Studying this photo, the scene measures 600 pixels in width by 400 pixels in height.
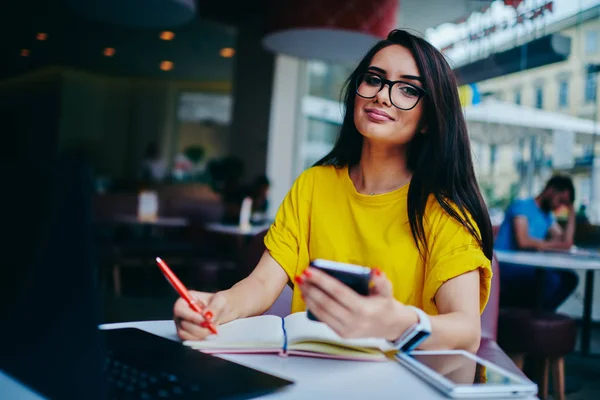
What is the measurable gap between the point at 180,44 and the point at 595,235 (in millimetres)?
7383

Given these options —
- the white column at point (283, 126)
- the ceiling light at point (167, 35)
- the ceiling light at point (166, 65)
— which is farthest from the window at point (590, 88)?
the ceiling light at point (166, 65)

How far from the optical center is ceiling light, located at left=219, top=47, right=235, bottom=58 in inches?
408

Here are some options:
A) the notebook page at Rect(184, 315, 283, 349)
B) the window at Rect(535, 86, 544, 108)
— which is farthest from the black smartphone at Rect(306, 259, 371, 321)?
the window at Rect(535, 86, 544, 108)

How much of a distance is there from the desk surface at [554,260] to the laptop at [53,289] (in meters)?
2.81

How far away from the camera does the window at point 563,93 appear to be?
5758 millimetres

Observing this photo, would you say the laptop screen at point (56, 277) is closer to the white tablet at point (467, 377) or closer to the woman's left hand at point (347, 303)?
the woman's left hand at point (347, 303)

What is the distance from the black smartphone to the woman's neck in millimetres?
642

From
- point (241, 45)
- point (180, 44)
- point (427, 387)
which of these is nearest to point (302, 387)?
point (427, 387)

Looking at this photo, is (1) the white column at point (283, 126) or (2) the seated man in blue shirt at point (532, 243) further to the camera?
(1) the white column at point (283, 126)

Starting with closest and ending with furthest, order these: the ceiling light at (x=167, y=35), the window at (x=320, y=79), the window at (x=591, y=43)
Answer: the window at (x=591, y=43) → the window at (x=320, y=79) → the ceiling light at (x=167, y=35)

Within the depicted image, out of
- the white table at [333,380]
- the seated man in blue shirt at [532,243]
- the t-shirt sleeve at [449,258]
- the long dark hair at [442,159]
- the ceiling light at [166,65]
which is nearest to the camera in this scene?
the white table at [333,380]

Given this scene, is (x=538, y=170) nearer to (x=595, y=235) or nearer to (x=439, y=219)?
(x=595, y=235)

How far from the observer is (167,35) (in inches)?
372

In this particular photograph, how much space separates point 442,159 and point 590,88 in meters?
5.04
